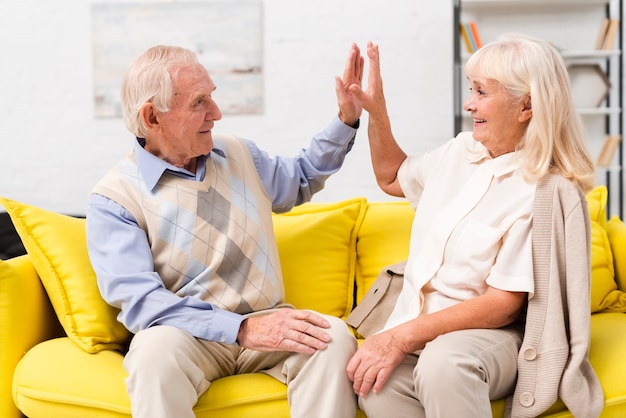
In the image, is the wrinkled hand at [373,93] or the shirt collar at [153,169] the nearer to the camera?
the shirt collar at [153,169]

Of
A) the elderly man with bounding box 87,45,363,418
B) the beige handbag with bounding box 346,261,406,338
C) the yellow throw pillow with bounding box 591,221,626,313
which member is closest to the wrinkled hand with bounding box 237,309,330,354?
the elderly man with bounding box 87,45,363,418

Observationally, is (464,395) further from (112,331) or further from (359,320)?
(112,331)

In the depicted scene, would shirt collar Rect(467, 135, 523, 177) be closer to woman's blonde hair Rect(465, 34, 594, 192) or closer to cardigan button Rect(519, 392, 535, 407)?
woman's blonde hair Rect(465, 34, 594, 192)

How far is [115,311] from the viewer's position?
205cm

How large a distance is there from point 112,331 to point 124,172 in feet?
1.37

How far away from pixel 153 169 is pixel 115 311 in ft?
1.29

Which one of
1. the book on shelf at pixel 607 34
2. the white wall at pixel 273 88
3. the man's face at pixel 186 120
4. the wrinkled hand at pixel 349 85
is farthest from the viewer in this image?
the white wall at pixel 273 88

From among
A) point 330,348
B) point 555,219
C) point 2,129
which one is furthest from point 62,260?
point 2,129

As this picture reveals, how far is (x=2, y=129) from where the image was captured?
Result: 15.8 ft

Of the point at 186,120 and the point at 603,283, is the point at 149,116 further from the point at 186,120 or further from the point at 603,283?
the point at 603,283

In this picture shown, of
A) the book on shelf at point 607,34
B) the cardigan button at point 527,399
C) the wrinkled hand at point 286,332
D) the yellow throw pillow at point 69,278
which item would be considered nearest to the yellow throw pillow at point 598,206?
the cardigan button at point 527,399

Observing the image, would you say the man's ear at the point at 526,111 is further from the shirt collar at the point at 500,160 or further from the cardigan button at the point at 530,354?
the cardigan button at the point at 530,354

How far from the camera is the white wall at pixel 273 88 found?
4.58 m

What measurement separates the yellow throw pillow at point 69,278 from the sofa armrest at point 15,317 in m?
0.04
